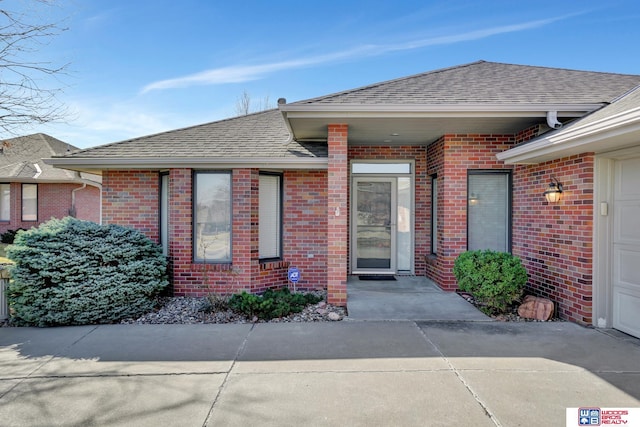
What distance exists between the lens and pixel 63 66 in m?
6.06

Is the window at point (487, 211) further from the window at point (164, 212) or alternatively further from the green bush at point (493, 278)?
the window at point (164, 212)

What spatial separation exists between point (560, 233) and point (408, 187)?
337 cm

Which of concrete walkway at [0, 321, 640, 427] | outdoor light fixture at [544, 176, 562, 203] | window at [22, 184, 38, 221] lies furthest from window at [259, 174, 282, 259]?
window at [22, 184, 38, 221]

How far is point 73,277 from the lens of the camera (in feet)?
16.8

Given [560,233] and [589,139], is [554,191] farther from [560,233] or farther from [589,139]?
[589,139]

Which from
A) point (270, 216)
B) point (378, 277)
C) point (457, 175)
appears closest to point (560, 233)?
point (457, 175)

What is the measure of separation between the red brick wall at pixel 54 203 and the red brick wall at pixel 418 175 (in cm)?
→ 1518

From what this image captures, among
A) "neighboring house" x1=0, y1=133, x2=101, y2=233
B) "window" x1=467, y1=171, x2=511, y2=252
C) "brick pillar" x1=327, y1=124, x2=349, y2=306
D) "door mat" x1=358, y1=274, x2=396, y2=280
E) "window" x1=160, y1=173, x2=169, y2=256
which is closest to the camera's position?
"brick pillar" x1=327, y1=124, x2=349, y2=306

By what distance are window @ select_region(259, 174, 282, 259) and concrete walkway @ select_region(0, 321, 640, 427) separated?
7.89ft

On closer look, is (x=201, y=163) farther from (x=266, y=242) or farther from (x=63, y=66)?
(x=63, y=66)

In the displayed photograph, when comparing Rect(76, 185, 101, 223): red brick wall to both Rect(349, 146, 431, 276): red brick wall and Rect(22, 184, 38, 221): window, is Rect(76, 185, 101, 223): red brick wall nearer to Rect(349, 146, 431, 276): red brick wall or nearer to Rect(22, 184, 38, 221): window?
Rect(22, 184, 38, 221): window

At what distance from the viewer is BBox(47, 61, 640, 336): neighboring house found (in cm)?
486

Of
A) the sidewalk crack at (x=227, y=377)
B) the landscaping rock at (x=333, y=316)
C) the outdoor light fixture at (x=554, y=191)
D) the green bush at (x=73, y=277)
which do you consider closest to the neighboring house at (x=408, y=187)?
the outdoor light fixture at (x=554, y=191)

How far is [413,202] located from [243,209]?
3909 millimetres
